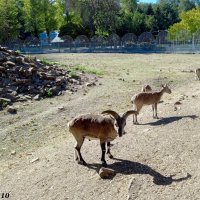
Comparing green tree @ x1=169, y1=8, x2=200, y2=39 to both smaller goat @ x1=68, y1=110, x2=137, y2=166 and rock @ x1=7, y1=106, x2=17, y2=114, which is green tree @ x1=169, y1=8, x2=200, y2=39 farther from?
smaller goat @ x1=68, y1=110, x2=137, y2=166

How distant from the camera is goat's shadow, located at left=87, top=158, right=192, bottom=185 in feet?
27.8

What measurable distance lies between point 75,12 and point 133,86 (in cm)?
6270

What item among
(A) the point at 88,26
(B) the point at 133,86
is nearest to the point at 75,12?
(A) the point at 88,26

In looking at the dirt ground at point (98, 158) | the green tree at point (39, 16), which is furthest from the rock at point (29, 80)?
the green tree at point (39, 16)

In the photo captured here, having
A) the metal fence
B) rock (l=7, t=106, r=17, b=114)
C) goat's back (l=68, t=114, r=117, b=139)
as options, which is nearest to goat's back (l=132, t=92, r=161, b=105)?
goat's back (l=68, t=114, r=117, b=139)

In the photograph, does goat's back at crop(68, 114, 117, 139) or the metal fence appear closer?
goat's back at crop(68, 114, 117, 139)

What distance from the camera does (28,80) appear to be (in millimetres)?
20625

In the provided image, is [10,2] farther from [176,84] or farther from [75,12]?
[176,84]

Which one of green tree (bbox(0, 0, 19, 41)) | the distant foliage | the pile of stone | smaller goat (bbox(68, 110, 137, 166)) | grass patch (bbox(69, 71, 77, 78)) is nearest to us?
smaller goat (bbox(68, 110, 137, 166))

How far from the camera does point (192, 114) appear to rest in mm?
13180

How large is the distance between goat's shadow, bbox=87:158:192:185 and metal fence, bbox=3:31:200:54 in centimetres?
4450

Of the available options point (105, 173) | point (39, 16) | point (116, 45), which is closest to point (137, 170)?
point (105, 173)

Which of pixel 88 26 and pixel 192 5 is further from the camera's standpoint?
pixel 192 5

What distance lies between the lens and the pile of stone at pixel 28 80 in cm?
1943
